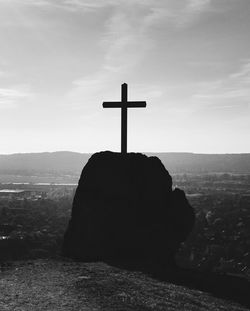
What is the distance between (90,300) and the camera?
10055 mm

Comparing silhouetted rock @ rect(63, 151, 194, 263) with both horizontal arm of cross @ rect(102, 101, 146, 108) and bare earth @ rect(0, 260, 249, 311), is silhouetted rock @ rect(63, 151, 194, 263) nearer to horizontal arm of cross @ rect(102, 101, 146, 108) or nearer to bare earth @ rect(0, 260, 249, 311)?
horizontal arm of cross @ rect(102, 101, 146, 108)

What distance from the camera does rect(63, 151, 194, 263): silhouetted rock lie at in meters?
16.0

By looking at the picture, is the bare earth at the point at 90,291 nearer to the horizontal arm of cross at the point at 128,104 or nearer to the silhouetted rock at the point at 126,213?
the silhouetted rock at the point at 126,213

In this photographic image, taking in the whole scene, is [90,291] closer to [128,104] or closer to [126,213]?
[126,213]

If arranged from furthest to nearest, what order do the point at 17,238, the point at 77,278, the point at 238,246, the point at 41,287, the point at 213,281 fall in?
the point at 238,246, the point at 17,238, the point at 213,281, the point at 77,278, the point at 41,287

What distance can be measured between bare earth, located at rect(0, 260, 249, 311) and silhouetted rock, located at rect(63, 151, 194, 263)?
2224mm

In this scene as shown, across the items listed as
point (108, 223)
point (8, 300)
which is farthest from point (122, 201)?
point (8, 300)

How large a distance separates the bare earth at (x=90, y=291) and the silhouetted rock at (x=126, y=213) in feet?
7.30

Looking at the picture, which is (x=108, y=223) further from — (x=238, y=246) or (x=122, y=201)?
(x=238, y=246)

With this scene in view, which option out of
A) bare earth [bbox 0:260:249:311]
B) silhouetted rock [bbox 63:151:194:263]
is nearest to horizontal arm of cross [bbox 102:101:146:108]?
silhouetted rock [bbox 63:151:194:263]

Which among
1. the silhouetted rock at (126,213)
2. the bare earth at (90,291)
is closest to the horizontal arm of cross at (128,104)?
the silhouetted rock at (126,213)

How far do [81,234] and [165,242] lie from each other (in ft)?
10.2

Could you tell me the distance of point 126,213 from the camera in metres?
16.3

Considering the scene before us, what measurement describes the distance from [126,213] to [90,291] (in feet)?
18.9
